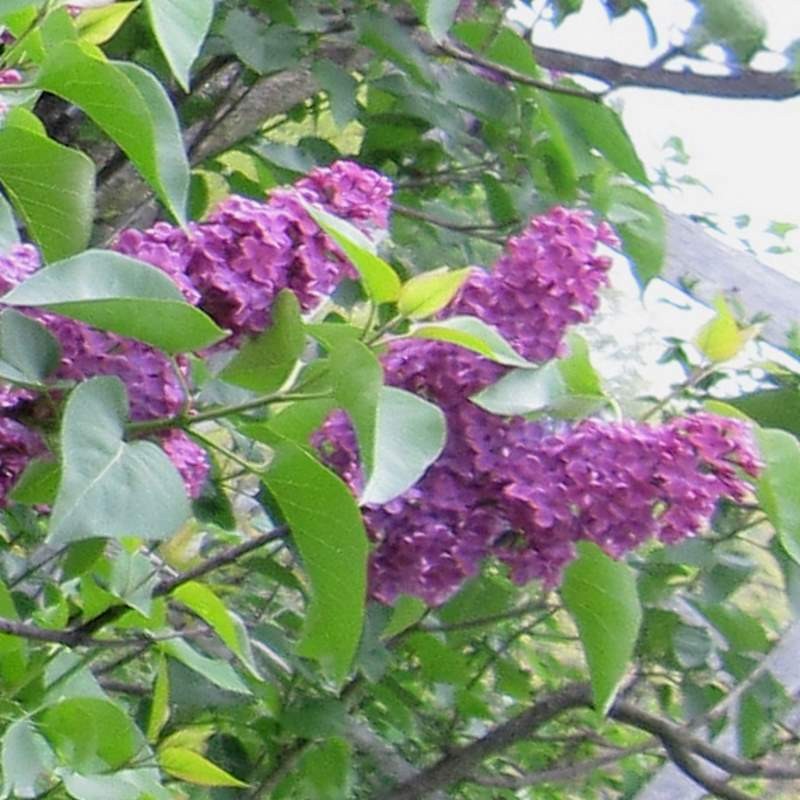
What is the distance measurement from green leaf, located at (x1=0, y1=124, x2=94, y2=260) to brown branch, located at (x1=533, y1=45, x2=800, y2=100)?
1.45 feet

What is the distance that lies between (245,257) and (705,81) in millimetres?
446

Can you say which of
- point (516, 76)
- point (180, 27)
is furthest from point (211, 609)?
point (516, 76)

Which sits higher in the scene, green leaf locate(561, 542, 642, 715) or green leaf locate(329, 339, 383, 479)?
green leaf locate(329, 339, 383, 479)

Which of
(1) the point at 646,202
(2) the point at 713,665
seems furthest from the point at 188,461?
(2) the point at 713,665

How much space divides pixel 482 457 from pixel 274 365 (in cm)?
9

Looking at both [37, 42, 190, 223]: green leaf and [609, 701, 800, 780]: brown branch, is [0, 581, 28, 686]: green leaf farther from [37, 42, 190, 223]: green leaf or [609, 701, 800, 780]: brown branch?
[609, 701, 800, 780]: brown branch

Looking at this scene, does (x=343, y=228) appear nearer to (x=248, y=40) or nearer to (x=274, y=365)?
(x=274, y=365)

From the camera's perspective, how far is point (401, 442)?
1.36ft

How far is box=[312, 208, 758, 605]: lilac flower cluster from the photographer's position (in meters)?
0.49

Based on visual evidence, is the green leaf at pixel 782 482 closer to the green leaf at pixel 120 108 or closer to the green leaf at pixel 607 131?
the green leaf at pixel 120 108

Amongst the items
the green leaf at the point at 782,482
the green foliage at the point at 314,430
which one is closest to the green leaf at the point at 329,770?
the green foliage at the point at 314,430

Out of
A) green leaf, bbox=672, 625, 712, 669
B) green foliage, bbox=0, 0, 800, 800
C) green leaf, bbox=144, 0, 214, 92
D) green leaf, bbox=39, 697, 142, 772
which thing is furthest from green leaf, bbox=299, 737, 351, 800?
green leaf, bbox=144, 0, 214, 92

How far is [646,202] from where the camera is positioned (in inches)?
36.5

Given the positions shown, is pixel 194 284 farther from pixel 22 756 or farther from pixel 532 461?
pixel 22 756
